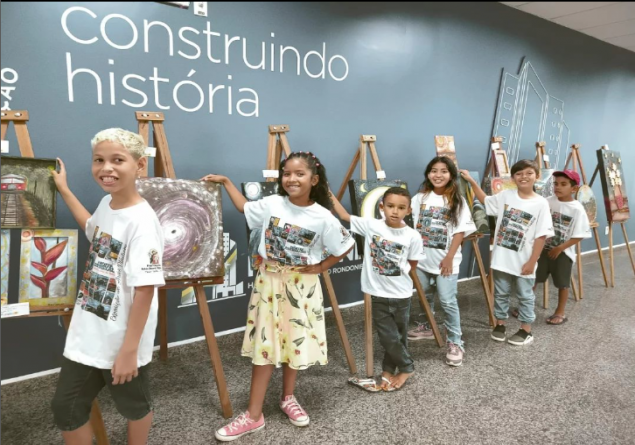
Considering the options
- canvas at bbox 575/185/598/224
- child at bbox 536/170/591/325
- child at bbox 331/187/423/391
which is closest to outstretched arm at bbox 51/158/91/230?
child at bbox 331/187/423/391

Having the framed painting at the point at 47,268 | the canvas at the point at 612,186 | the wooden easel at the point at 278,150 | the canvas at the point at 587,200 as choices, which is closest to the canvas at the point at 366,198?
the wooden easel at the point at 278,150

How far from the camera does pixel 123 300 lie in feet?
4.47

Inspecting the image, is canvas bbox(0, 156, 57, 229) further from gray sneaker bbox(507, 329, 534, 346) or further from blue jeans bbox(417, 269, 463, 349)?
gray sneaker bbox(507, 329, 534, 346)

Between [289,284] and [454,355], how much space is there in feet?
4.25

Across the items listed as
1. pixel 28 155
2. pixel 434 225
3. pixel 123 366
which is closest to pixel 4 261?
pixel 28 155

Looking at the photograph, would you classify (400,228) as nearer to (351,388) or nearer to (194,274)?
(351,388)

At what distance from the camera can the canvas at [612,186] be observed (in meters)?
4.17

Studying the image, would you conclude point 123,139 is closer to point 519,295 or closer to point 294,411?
point 294,411

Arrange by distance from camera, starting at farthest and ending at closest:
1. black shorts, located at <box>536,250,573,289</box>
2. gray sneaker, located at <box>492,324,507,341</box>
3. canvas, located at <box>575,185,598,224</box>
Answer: canvas, located at <box>575,185,598,224</box>, black shorts, located at <box>536,250,573,289</box>, gray sneaker, located at <box>492,324,507,341</box>

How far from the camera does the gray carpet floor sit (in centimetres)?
186

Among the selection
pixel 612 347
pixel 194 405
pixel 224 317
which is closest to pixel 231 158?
pixel 224 317

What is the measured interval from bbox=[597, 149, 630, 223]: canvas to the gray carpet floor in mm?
1843

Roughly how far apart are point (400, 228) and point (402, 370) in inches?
29.6

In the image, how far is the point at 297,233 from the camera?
5.91 feet
